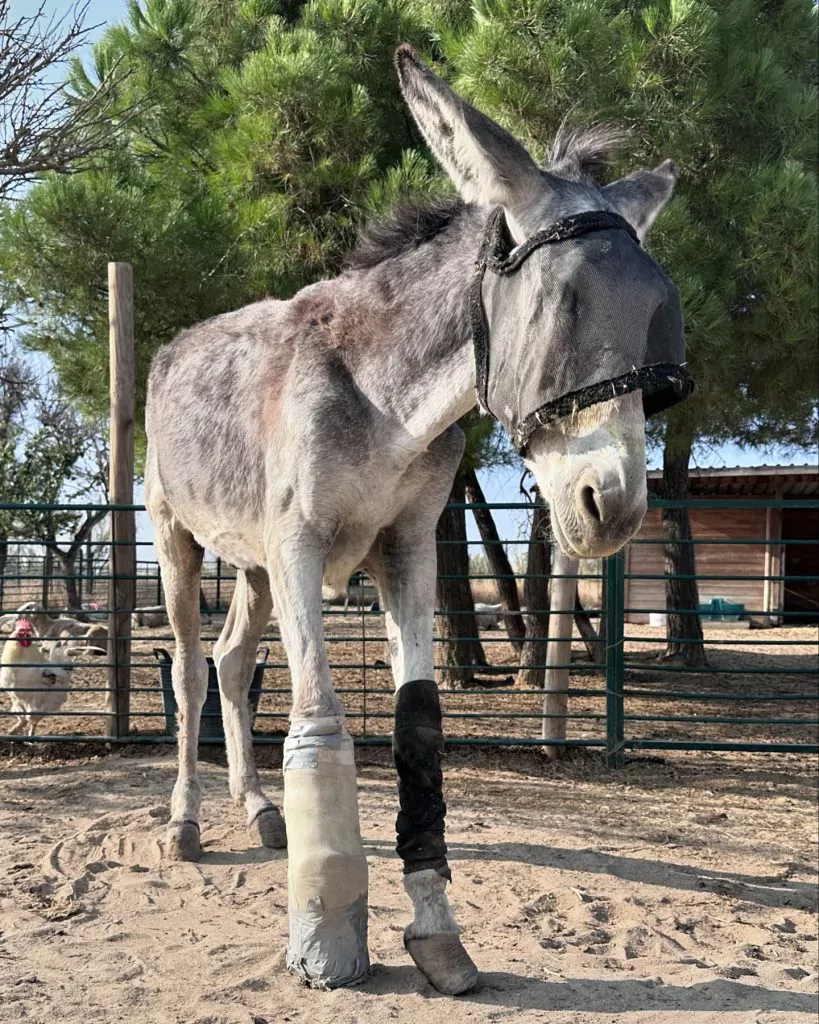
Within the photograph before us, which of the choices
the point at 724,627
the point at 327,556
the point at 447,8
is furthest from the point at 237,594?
the point at 724,627

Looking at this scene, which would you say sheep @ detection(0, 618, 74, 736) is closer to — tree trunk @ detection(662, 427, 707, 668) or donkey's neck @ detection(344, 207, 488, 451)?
donkey's neck @ detection(344, 207, 488, 451)

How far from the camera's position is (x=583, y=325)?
2465mm

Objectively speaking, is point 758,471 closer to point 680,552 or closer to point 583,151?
point 680,552

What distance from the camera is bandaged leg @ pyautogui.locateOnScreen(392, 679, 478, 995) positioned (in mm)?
3049

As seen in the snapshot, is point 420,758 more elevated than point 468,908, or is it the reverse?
point 420,758

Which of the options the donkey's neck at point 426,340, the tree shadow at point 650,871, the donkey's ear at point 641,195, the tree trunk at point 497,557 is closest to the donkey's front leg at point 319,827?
the donkey's neck at point 426,340

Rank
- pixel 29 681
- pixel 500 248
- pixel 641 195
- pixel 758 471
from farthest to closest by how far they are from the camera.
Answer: pixel 758 471 → pixel 29 681 → pixel 641 195 → pixel 500 248

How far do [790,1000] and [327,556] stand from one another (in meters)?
2.12

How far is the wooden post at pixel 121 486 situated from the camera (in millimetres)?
7527

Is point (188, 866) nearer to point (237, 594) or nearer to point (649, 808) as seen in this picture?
point (237, 594)

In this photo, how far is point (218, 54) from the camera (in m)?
9.51

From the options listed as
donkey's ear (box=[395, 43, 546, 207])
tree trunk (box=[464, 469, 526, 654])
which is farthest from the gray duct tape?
tree trunk (box=[464, 469, 526, 654])

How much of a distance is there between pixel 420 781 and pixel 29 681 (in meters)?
5.70

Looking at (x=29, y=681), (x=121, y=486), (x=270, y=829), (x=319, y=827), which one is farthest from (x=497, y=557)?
(x=319, y=827)
